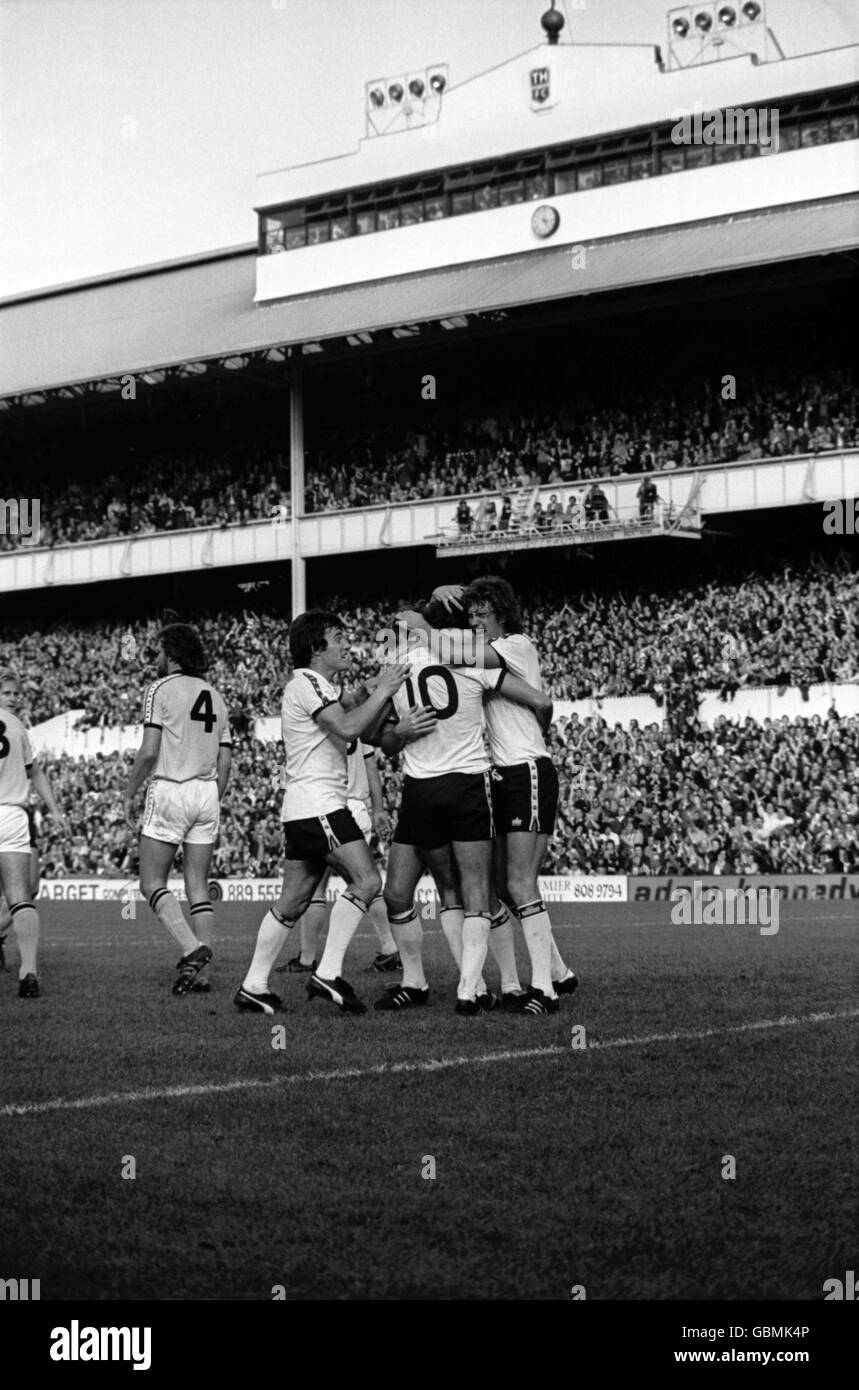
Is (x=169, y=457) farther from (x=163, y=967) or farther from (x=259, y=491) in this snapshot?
(x=163, y=967)

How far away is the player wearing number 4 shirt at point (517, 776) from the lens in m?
9.73

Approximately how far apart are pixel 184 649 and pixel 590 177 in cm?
3126

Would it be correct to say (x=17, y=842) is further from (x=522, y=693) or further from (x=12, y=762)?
(x=522, y=693)

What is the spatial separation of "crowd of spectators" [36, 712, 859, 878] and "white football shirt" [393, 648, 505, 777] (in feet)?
61.9

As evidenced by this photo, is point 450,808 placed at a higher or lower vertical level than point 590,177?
lower

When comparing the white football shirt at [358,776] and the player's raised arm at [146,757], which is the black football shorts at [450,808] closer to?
the player's raised arm at [146,757]

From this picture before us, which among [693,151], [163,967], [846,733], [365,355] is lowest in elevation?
[163,967]

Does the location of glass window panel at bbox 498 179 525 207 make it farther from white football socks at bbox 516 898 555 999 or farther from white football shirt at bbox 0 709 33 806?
white football socks at bbox 516 898 555 999

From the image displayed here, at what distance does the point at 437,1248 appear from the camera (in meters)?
4.64

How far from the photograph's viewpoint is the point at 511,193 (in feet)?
135

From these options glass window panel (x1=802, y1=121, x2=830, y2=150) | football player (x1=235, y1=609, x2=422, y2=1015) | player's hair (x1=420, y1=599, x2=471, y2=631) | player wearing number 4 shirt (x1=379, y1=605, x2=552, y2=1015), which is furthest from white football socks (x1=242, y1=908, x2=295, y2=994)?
glass window panel (x1=802, y1=121, x2=830, y2=150)

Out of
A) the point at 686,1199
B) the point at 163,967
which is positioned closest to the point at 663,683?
the point at 163,967

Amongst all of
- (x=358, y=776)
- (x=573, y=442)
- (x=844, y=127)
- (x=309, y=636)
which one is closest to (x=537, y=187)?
(x=573, y=442)
